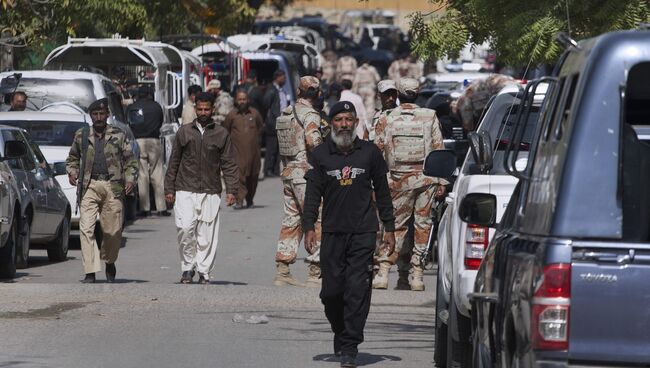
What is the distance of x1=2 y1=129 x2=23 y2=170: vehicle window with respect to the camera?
16938 mm

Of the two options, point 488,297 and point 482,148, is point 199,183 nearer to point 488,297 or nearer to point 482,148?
point 482,148

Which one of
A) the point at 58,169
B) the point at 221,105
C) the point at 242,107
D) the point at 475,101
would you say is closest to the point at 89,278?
the point at 58,169

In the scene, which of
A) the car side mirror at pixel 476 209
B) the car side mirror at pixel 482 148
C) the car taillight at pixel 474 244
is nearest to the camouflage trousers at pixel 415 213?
A: the car taillight at pixel 474 244

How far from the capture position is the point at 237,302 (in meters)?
13.7

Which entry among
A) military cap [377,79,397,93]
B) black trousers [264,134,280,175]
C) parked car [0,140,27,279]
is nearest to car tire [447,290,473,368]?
military cap [377,79,397,93]

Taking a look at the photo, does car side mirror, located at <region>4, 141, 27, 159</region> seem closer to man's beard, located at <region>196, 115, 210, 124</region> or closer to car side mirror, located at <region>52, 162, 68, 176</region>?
man's beard, located at <region>196, 115, 210, 124</region>

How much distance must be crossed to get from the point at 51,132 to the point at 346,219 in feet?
36.3

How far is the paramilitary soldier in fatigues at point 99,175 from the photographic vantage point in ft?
50.0

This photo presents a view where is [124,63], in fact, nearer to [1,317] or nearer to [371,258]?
[1,317]

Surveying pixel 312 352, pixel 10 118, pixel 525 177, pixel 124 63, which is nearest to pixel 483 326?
pixel 525 177

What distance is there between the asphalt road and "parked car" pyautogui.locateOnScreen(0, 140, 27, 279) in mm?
286

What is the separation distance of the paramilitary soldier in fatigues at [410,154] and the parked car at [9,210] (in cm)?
385

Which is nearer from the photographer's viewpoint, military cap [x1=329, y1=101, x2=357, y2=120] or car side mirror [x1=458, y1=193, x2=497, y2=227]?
car side mirror [x1=458, y1=193, x2=497, y2=227]

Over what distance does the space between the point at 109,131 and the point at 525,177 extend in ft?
31.8
